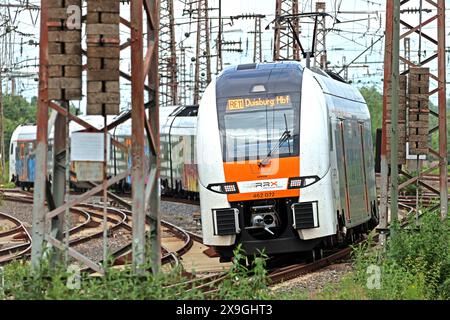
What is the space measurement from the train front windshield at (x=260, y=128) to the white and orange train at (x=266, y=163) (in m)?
0.02

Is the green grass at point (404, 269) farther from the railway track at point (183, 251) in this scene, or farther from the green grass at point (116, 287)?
the green grass at point (116, 287)

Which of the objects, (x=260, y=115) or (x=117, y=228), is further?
(x=117, y=228)

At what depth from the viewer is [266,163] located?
17.3 meters

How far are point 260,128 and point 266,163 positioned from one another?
0.57 m

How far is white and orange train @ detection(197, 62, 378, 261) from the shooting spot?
17.3 metres

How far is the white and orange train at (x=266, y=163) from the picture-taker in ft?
56.9

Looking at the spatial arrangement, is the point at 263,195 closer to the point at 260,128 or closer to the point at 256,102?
the point at 260,128

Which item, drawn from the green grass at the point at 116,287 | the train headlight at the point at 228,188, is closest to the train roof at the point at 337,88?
the train headlight at the point at 228,188

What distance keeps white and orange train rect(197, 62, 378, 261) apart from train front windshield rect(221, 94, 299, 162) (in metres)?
0.02

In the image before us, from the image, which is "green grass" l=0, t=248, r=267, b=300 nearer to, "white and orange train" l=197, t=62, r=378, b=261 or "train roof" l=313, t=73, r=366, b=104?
"white and orange train" l=197, t=62, r=378, b=261

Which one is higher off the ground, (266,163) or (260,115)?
(260,115)

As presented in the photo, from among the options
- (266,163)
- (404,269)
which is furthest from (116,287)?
(266,163)
